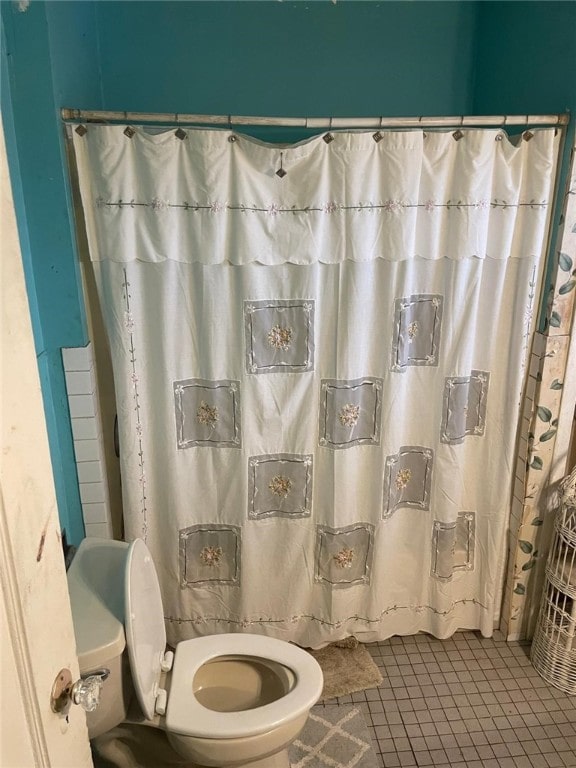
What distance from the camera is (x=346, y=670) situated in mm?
2123

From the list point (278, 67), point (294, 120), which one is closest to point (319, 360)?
point (294, 120)

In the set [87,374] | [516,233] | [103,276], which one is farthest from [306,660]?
[516,233]

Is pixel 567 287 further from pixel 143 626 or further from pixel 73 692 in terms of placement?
pixel 73 692

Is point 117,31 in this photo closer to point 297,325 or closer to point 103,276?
point 103,276

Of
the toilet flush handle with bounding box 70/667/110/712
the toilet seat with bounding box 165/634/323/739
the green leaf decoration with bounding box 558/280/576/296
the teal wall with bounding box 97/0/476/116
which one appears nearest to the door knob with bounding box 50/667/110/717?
the toilet flush handle with bounding box 70/667/110/712

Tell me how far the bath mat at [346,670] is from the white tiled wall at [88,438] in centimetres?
91

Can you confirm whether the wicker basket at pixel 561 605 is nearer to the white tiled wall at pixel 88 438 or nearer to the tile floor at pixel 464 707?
the tile floor at pixel 464 707

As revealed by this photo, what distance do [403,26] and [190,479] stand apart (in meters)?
1.78

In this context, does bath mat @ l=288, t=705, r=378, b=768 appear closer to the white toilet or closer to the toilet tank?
the white toilet

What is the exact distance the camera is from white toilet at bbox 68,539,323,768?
4.65ft

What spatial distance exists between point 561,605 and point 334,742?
2.92 feet

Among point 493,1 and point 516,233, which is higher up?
point 493,1

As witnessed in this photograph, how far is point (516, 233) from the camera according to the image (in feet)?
6.17

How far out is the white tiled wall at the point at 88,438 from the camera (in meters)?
1.74
